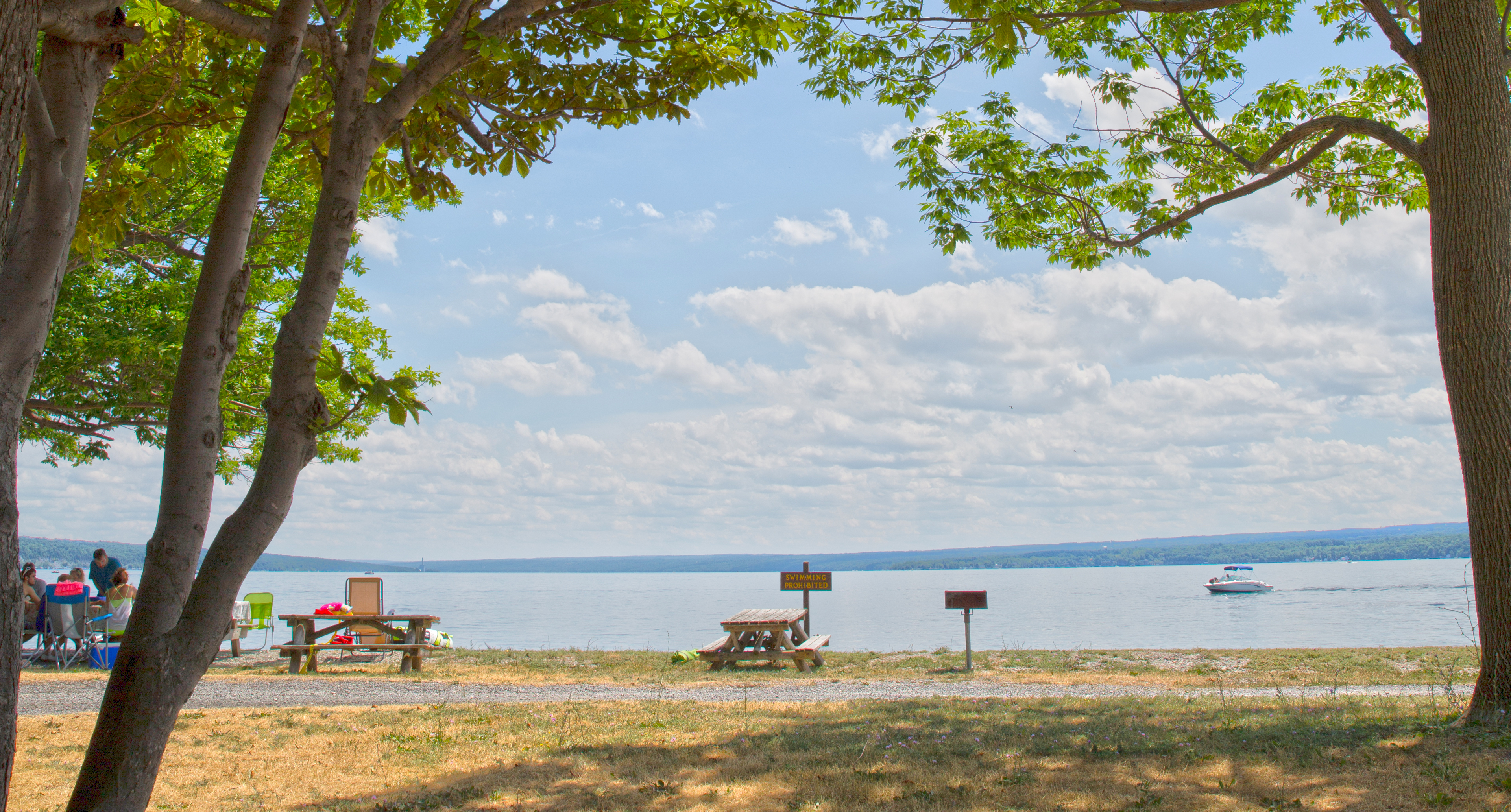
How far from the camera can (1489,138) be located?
662 centimetres

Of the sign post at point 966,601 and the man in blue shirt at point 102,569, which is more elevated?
the man in blue shirt at point 102,569

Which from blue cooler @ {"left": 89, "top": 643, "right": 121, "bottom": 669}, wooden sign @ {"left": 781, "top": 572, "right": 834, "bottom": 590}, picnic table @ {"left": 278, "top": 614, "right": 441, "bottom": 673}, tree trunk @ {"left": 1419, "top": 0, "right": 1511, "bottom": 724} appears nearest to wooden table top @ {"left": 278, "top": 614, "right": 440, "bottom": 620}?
picnic table @ {"left": 278, "top": 614, "right": 441, "bottom": 673}


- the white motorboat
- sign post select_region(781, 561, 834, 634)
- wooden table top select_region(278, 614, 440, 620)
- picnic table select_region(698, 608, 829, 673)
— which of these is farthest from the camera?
the white motorboat

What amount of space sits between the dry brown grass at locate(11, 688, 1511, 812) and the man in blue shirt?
8599 mm

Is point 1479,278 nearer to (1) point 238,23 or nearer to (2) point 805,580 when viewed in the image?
(1) point 238,23

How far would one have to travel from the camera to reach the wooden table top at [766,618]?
13.9 m

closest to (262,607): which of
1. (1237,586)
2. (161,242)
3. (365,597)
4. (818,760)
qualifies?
(365,597)

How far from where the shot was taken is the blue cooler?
1288 cm

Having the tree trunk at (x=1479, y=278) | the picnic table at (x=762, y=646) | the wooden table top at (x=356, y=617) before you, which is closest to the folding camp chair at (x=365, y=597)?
the wooden table top at (x=356, y=617)

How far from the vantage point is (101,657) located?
1288cm

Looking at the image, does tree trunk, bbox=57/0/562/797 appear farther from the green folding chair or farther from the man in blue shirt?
the green folding chair

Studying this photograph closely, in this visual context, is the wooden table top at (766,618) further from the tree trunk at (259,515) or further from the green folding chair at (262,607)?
the tree trunk at (259,515)

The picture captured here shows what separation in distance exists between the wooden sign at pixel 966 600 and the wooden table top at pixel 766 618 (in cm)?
233

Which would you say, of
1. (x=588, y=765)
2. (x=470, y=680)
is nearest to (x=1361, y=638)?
(x=470, y=680)
